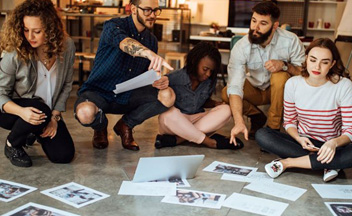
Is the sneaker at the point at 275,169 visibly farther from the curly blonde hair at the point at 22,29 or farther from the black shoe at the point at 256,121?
the curly blonde hair at the point at 22,29

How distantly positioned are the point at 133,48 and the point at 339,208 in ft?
4.58

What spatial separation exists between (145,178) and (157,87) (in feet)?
2.50

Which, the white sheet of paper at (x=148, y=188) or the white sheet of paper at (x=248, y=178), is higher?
the white sheet of paper at (x=148, y=188)

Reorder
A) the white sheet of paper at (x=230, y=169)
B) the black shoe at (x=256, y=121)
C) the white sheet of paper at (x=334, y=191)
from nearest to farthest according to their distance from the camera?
1. the white sheet of paper at (x=334, y=191)
2. the white sheet of paper at (x=230, y=169)
3. the black shoe at (x=256, y=121)

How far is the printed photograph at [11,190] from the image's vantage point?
231 cm

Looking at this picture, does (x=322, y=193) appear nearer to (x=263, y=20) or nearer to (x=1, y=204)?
(x=263, y=20)

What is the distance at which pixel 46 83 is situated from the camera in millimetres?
2904

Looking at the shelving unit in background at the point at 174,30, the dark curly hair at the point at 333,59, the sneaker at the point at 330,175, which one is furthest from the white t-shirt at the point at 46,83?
the shelving unit in background at the point at 174,30

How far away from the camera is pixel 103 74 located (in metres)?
3.17

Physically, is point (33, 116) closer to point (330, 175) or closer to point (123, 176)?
point (123, 176)

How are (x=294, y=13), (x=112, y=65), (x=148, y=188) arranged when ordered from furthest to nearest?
1. (x=294, y=13)
2. (x=112, y=65)
3. (x=148, y=188)

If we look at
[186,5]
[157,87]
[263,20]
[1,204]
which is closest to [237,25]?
[186,5]

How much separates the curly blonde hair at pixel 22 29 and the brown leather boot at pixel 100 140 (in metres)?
0.75

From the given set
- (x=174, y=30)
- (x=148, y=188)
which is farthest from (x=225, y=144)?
(x=174, y=30)
